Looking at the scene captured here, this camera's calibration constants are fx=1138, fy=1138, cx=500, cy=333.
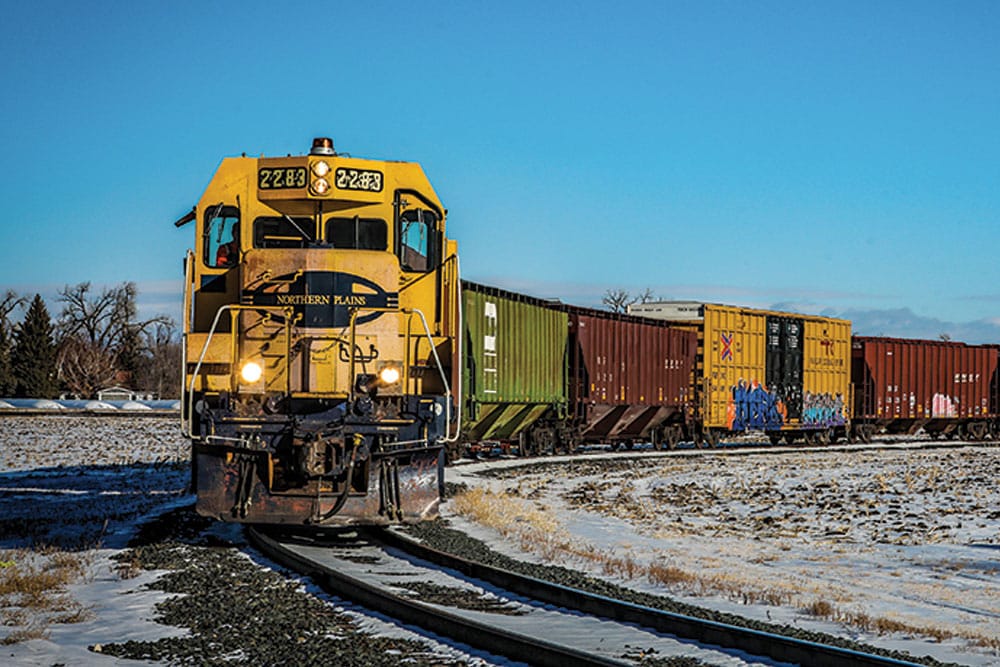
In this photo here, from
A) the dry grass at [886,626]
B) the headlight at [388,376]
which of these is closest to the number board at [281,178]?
the headlight at [388,376]

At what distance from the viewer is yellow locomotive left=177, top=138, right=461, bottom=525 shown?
10.6 m

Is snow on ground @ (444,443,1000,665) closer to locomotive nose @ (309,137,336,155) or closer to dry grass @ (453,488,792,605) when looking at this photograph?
dry grass @ (453,488,792,605)

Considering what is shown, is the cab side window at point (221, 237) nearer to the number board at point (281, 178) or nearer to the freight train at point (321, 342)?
the freight train at point (321, 342)

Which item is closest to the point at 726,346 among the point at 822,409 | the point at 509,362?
the point at 822,409

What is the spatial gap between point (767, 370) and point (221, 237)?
26213 mm

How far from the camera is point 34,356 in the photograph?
83375 millimetres

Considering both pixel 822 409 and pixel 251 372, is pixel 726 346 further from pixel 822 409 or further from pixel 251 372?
pixel 251 372

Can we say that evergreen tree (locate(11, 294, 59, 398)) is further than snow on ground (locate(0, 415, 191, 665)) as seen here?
Yes

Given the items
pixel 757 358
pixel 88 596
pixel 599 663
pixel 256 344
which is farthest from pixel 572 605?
pixel 757 358

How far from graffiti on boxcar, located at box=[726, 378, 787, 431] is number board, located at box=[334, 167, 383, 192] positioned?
24.1 meters

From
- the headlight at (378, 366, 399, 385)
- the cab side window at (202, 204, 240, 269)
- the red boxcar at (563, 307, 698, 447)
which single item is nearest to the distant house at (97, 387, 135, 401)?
the red boxcar at (563, 307, 698, 447)

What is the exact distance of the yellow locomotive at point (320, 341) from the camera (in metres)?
10.6

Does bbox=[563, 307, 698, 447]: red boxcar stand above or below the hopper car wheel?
above

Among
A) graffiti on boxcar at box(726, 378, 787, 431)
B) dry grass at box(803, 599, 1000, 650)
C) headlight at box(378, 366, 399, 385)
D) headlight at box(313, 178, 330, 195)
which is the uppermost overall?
headlight at box(313, 178, 330, 195)
